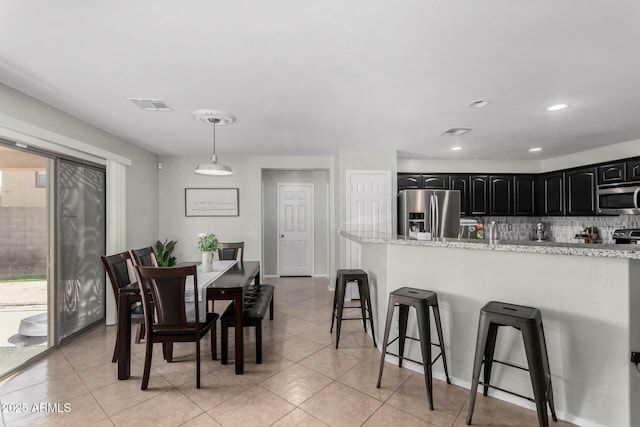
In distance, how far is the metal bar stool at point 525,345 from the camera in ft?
5.49

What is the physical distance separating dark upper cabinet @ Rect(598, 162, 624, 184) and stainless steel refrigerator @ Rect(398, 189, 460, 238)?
200 centimetres

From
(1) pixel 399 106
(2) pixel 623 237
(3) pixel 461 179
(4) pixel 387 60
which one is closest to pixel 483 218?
(3) pixel 461 179

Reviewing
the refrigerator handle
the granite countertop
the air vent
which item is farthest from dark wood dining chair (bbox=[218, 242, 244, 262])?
the air vent

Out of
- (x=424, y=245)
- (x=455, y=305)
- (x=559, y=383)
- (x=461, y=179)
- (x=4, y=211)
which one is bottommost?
(x=559, y=383)

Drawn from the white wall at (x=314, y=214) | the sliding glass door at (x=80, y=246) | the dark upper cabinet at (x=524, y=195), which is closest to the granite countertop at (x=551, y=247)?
the sliding glass door at (x=80, y=246)

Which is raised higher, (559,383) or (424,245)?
(424,245)

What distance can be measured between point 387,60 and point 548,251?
156 centimetres

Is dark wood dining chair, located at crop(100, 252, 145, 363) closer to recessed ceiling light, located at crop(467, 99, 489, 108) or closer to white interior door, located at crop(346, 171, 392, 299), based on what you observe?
white interior door, located at crop(346, 171, 392, 299)

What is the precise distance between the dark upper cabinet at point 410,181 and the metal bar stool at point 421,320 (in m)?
3.13

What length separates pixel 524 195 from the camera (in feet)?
17.6

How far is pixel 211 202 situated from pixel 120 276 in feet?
8.01

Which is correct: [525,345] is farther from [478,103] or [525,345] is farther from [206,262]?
[206,262]

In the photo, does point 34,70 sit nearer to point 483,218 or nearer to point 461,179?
point 461,179

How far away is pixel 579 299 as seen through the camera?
1.88 m
